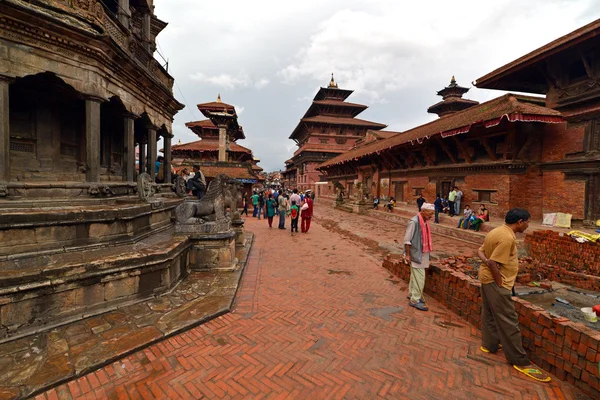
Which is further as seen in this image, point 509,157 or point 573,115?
point 509,157

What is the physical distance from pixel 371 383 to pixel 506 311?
1.75 meters

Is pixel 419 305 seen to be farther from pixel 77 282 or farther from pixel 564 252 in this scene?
pixel 564 252

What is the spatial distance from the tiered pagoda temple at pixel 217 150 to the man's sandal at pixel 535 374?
52.1ft

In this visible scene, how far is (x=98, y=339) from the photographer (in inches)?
124

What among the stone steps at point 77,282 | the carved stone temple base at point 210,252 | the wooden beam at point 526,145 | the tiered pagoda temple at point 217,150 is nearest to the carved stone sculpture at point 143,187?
the carved stone temple base at point 210,252

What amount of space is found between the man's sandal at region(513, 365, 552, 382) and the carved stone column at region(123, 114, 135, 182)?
1006 cm

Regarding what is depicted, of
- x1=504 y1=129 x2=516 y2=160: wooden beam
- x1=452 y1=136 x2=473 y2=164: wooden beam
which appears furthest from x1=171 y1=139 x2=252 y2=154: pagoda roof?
x1=504 y1=129 x2=516 y2=160: wooden beam

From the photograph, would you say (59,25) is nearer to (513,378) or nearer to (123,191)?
(123,191)

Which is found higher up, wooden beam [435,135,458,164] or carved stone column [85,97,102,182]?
wooden beam [435,135,458,164]

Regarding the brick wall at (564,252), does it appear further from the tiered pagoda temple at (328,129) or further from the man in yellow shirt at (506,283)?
the tiered pagoda temple at (328,129)

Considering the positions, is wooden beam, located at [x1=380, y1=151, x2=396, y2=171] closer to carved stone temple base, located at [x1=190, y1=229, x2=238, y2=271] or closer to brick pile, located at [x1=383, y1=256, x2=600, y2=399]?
carved stone temple base, located at [x1=190, y1=229, x2=238, y2=271]

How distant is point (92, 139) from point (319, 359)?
22.8ft

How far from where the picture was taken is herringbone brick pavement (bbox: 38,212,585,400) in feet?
8.39

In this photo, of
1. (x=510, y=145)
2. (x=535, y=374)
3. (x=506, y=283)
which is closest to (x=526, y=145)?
(x=510, y=145)
